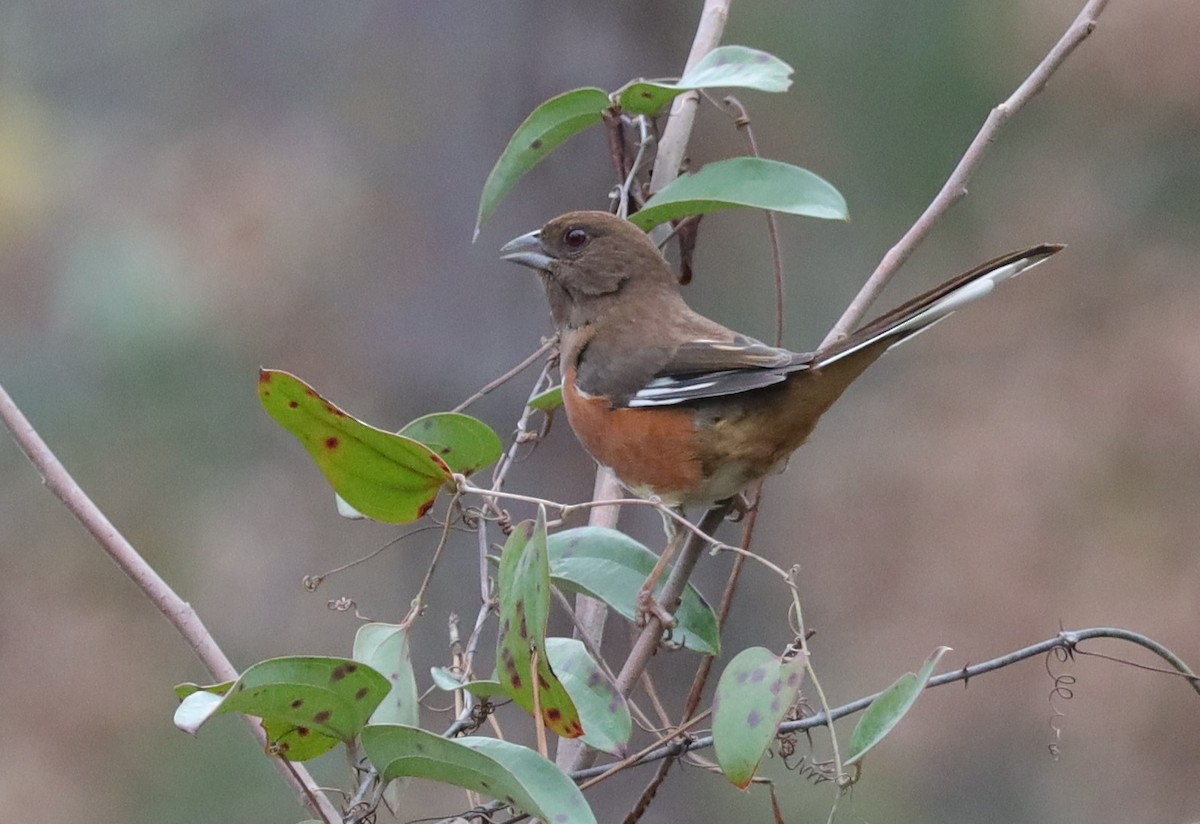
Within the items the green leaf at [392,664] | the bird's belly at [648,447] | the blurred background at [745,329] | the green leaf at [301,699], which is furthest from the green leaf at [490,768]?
Answer: the blurred background at [745,329]

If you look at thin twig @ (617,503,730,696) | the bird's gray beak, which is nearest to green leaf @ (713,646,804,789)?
thin twig @ (617,503,730,696)

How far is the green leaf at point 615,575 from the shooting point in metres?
2.05

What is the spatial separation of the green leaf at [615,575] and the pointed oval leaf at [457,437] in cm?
16

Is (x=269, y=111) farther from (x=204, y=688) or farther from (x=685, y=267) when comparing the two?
(x=204, y=688)

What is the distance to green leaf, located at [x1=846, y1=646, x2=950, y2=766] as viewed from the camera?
153cm

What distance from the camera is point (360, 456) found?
1807 mm

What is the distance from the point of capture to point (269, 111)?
729cm

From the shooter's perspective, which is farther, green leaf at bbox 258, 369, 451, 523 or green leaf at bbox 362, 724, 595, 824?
green leaf at bbox 258, 369, 451, 523

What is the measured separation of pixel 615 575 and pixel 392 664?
401mm

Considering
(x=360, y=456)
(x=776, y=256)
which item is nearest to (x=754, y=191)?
(x=776, y=256)

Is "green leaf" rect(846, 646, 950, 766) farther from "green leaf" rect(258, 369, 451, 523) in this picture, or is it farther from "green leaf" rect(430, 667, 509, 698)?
"green leaf" rect(258, 369, 451, 523)

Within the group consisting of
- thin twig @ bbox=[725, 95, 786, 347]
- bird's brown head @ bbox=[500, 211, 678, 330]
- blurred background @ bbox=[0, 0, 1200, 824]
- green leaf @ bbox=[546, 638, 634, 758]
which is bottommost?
blurred background @ bbox=[0, 0, 1200, 824]

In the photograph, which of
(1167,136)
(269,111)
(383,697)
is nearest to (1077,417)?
(1167,136)

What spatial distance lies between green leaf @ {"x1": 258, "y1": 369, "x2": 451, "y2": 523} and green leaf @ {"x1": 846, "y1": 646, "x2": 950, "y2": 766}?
59 cm
